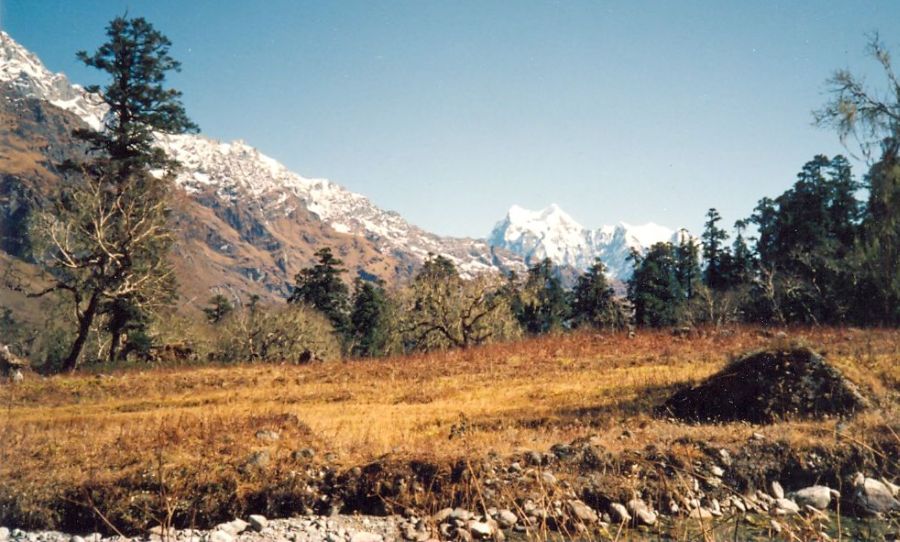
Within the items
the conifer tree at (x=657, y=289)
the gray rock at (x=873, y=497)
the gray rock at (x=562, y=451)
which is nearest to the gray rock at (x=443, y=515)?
the gray rock at (x=562, y=451)

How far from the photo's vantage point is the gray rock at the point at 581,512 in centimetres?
811

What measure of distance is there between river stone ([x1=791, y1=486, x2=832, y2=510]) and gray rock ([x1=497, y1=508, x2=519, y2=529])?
15.0ft

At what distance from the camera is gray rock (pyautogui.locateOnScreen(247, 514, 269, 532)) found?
816cm

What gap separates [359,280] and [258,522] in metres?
67.8

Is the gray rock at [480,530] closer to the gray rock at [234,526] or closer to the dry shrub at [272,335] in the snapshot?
the gray rock at [234,526]

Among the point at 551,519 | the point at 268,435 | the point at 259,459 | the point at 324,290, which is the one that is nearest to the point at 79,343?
the point at 268,435

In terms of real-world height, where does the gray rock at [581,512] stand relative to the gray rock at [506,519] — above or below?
above

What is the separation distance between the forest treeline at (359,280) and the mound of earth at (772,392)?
1051cm

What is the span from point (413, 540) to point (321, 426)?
6432 mm

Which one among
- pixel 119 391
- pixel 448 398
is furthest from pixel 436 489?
pixel 119 391

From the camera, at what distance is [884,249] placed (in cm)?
1995

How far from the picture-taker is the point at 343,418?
586 inches

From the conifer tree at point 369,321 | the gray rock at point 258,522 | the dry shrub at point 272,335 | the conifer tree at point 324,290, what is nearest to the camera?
the gray rock at point 258,522

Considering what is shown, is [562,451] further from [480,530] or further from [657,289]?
[657,289]
